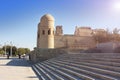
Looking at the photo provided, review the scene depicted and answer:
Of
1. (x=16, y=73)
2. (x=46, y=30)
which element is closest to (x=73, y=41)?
(x=46, y=30)

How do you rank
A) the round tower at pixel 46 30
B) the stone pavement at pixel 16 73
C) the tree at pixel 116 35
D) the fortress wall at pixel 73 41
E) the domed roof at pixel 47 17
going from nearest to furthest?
the stone pavement at pixel 16 73, the tree at pixel 116 35, the round tower at pixel 46 30, the domed roof at pixel 47 17, the fortress wall at pixel 73 41

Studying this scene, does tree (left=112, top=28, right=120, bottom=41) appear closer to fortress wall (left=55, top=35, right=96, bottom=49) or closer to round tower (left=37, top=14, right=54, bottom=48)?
fortress wall (left=55, top=35, right=96, bottom=49)

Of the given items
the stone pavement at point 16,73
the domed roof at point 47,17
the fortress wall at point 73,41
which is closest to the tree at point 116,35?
the fortress wall at point 73,41

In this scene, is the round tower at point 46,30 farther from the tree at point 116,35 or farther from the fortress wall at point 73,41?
the tree at point 116,35

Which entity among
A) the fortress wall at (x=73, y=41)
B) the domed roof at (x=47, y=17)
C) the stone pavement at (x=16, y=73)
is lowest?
the stone pavement at (x=16, y=73)

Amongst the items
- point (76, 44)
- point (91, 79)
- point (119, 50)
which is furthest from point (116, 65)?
point (76, 44)

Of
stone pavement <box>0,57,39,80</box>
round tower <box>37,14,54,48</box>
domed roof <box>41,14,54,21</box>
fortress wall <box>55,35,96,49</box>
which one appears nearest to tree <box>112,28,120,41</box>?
fortress wall <box>55,35,96,49</box>

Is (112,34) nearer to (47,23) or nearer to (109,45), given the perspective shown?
(47,23)

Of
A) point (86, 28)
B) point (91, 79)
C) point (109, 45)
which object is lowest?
point (91, 79)

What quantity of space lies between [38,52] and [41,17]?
12.1m

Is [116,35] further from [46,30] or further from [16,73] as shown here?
[16,73]

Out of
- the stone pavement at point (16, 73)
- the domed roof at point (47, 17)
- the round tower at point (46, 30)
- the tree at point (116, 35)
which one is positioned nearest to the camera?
the stone pavement at point (16, 73)

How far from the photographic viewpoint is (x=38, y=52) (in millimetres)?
33156

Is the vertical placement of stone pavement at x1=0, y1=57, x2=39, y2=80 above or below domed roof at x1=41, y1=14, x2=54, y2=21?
below
